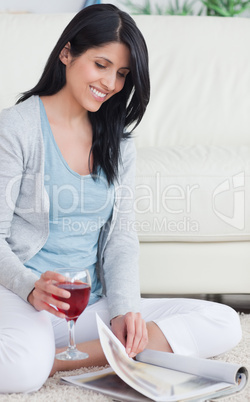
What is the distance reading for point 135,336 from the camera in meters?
1.28

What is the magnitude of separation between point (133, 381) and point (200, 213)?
875 millimetres

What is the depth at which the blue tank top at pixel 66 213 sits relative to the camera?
1.50 metres

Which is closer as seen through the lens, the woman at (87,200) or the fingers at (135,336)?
the fingers at (135,336)

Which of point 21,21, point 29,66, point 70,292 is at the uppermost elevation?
point 21,21

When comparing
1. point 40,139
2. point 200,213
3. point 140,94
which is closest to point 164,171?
point 200,213

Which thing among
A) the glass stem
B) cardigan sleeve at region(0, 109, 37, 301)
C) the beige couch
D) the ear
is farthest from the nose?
the glass stem

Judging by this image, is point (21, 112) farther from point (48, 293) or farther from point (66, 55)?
point (48, 293)

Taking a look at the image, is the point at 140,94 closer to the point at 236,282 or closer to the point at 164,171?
the point at 164,171

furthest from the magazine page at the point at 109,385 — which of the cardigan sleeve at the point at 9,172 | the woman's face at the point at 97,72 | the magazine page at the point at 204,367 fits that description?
the woman's face at the point at 97,72

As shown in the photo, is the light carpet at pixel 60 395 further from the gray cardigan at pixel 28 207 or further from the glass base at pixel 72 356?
the gray cardigan at pixel 28 207

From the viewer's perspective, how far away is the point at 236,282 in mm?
2002

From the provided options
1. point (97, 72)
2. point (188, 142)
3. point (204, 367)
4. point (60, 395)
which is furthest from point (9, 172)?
point (188, 142)

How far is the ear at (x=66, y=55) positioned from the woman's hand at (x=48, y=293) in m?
0.62

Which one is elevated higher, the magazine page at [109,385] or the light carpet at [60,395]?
the magazine page at [109,385]
